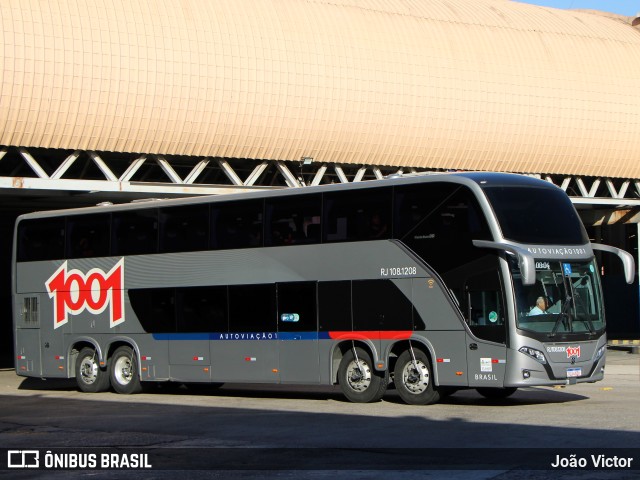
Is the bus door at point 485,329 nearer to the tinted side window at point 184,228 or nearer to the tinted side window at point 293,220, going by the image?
the tinted side window at point 293,220

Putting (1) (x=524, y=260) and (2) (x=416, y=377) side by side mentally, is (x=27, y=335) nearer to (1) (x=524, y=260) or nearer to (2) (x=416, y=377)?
(2) (x=416, y=377)

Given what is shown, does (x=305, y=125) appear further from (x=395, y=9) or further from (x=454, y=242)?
(x=454, y=242)

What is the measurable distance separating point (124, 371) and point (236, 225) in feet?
15.6

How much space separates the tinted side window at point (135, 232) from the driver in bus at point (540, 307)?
28.1ft

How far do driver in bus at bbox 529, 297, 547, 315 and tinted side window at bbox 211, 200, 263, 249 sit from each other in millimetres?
5710

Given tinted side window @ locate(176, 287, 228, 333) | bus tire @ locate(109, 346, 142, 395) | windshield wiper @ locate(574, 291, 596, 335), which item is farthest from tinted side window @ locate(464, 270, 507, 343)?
bus tire @ locate(109, 346, 142, 395)

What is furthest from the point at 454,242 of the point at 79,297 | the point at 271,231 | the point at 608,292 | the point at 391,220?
the point at 608,292

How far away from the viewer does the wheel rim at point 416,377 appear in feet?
65.3

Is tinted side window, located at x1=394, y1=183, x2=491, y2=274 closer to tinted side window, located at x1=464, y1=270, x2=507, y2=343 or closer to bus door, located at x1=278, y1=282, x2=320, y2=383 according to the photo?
tinted side window, located at x1=464, y1=270, x2=507, y2=343

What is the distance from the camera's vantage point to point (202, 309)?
23125 mm

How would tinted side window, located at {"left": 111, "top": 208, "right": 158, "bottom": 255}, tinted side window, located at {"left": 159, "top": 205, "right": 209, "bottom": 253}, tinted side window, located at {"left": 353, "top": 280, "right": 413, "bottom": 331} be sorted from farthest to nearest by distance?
tinted side window, located at {"left": 111, "top": 208, "right": 158, "bottom": 255} → tinted side window, located at {"left": 159, "top": 205, "right": 209, "bottom": 253} → tinted side window, located at {"left": 353, "top": 280, "right": 413, "bottom": 331}

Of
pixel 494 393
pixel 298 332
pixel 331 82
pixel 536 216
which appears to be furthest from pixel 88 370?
pixel 331 82

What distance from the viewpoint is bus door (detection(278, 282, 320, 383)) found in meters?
21.3

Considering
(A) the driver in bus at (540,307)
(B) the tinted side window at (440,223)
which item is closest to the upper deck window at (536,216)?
(B) the tinted side window at (440,223)
